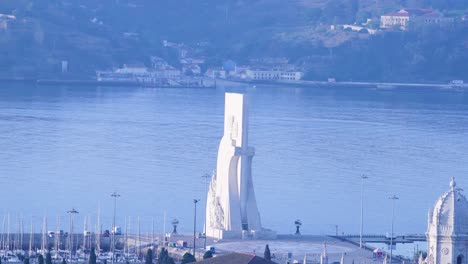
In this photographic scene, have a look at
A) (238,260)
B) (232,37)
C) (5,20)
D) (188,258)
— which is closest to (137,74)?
(5,20)

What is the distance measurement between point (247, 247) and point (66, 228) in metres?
4.62

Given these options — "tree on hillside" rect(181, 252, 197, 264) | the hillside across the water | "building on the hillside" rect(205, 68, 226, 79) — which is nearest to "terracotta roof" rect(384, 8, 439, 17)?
the hillside across the water

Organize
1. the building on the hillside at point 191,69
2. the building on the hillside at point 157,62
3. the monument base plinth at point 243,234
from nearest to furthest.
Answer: the monument base plinth at point 243,234, the building on the hillside at point 157,62, the building on the hillside at point 191,69

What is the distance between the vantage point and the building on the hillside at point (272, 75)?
101 metres

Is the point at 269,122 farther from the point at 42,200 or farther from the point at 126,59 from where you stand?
the point at 126,59

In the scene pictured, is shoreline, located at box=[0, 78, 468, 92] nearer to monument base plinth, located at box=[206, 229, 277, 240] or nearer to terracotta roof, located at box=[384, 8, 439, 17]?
terracotta roof, located at box=[384, 8, 439, 17]

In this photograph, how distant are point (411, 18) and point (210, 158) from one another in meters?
60.8

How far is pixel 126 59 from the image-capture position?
3885 inches

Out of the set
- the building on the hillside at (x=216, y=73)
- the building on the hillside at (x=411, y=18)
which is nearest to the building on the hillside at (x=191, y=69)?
the building on the hillside at (x=216, y=73)

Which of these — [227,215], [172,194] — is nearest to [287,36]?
[172,194]

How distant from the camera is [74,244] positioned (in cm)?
3259

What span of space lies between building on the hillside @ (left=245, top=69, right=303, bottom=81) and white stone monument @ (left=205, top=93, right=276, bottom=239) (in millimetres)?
66632

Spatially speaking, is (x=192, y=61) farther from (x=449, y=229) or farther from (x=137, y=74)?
(x=449, y=229)

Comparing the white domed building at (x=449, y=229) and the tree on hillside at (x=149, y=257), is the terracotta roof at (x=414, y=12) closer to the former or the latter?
the tree on hillside at (x=149, y=257)
